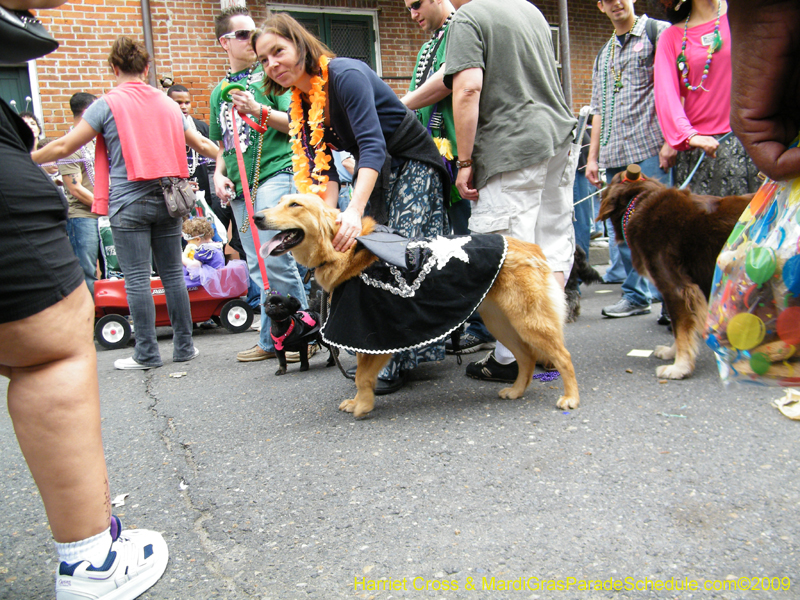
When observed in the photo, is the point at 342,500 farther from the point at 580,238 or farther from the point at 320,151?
the point at 580,238

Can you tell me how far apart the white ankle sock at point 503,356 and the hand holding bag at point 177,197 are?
2596mm

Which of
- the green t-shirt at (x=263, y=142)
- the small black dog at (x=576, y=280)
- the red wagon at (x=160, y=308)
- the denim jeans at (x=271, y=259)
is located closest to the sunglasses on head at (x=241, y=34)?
the green t-shirt at (x=263, y=142)

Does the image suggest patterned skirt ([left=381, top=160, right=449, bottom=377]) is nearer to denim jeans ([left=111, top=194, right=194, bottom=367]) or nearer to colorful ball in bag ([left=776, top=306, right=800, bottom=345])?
denim jeans ([left=111, top=194, right=194, bottom=367])

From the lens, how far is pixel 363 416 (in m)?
2.98

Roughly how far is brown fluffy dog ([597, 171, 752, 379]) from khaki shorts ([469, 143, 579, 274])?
0.45m

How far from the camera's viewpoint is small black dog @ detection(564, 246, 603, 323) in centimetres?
485

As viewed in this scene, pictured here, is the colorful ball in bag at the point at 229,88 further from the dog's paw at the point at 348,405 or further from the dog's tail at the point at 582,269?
the dog's tail at the point at 582,269

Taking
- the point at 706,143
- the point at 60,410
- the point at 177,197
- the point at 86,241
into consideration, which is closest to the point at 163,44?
the point at 86,241

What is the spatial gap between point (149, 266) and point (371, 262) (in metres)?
2.39

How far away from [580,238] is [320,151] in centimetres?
410

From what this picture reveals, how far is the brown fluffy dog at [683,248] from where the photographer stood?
125 inches

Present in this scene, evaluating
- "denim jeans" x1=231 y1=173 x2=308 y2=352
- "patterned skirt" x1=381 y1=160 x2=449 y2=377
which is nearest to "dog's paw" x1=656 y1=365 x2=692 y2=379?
"patterned skirt" x1=381 y1=160 x2=449 y2=377

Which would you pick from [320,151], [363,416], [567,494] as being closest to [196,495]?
[363,416]

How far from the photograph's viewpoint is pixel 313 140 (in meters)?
3.27
